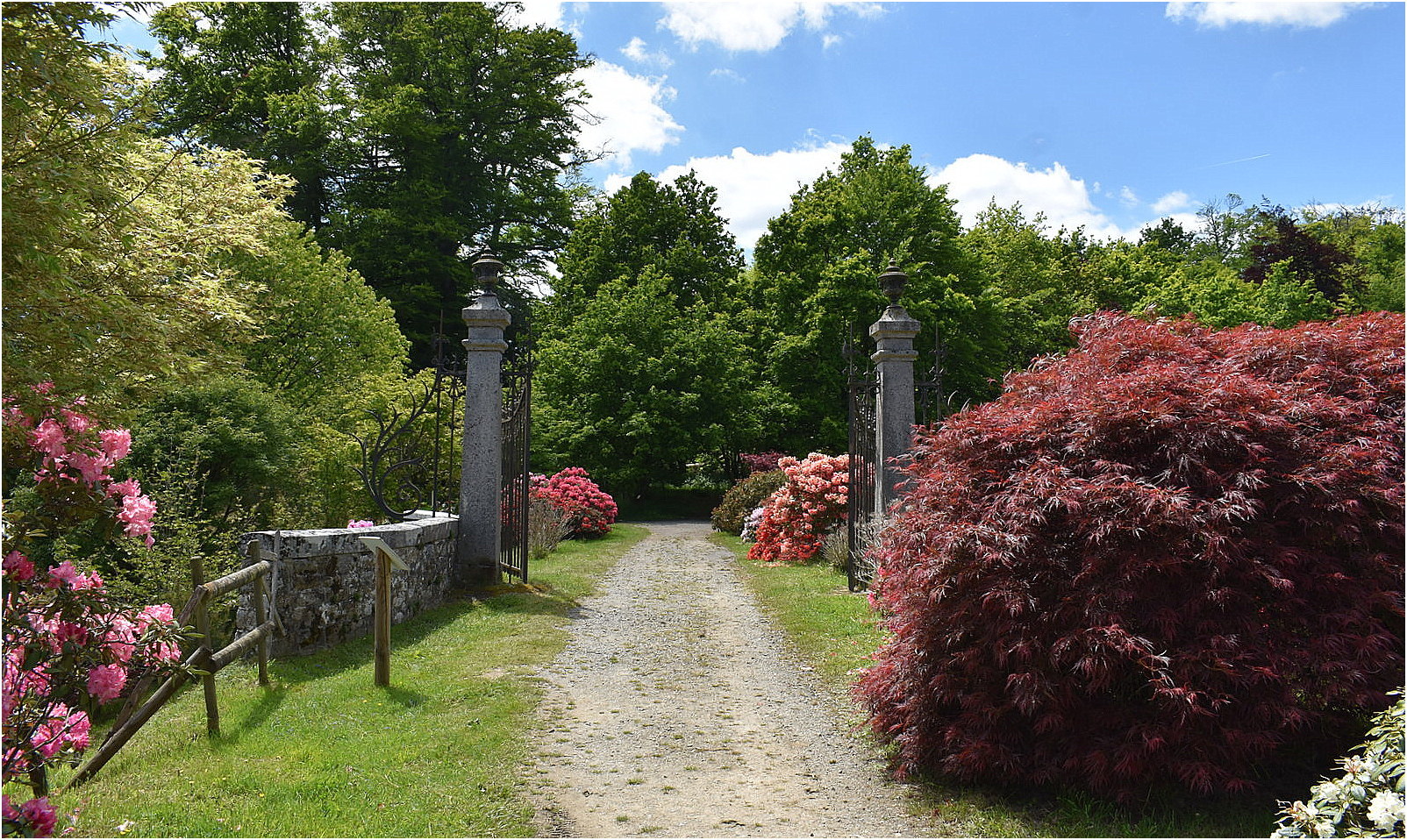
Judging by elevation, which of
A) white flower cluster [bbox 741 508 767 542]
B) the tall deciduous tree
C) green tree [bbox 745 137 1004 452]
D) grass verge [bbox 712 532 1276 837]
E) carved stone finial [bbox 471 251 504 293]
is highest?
the tall deciduous tree

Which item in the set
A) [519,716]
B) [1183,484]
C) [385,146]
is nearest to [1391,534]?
[1183,484]

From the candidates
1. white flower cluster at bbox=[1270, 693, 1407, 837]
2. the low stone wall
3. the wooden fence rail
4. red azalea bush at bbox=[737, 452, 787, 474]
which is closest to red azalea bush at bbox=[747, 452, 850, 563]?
the low stone wall

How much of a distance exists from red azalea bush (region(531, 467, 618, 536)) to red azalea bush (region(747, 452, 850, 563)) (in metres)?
4.80

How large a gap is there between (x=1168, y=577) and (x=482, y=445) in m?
7.48

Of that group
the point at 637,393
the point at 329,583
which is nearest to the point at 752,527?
the point at 637,393

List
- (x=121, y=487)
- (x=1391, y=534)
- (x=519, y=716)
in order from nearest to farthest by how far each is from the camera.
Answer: (x=1391, y=534)
(x=121, y=487)
(x=519, y=716)

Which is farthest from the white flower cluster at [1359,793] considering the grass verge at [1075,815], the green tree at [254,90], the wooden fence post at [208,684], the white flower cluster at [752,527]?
the green tree at [254,90]

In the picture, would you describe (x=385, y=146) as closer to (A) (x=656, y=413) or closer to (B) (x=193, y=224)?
(A) (x=656, y=413)

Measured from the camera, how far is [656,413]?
2300cm

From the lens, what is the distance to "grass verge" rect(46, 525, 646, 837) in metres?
3.61

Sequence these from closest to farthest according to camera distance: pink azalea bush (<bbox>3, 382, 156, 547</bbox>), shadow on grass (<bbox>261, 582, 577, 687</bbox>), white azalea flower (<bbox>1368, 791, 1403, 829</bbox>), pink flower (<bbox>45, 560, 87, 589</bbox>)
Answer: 1. white azalea flower (<bbox>1368, 791, 1403, 829</bbox>)
2. pink flower (<bbox>45, 560, 87, 589</bbox>)
3. pink azalea bush (<bbox>3, 382, 156, 547</bbox>)
4. shadow on grass (<bbox>261, 582, 577, 687</bbox>)

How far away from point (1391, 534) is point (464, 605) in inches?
308

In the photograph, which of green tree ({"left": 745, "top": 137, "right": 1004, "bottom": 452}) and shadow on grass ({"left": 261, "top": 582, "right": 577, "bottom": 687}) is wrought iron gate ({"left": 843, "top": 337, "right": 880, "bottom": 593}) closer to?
shadow on grass ({"left": 261, "top": 582, "right": 577, "bottom": 687})

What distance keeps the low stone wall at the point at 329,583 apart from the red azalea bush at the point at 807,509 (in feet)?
Answer: 21.7
